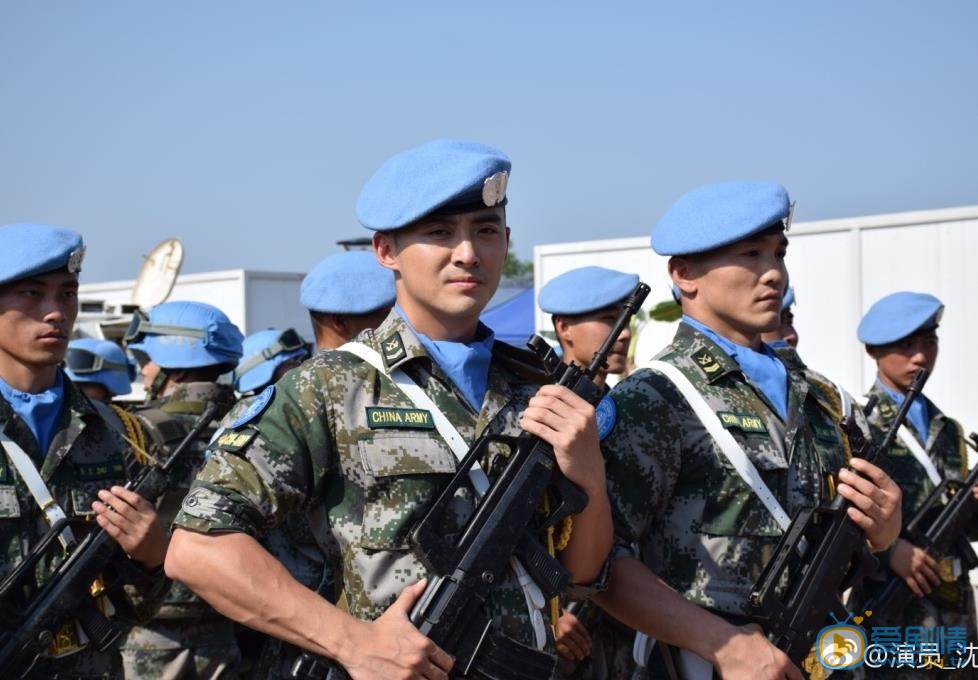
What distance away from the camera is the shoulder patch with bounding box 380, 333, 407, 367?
3.09 meters

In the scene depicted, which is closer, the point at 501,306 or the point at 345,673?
the point at 345,673

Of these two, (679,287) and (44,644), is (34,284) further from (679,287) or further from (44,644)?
(679,287)

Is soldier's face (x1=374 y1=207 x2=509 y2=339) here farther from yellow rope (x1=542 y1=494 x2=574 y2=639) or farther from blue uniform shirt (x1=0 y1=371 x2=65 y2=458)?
blue uniform shirt (x1=0 y1=371 x2=65 y2=458)

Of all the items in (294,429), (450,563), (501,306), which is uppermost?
(294,429)

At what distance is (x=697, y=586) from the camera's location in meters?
3.52

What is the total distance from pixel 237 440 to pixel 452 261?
2.27ft

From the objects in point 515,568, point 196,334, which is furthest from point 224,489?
point 196,334

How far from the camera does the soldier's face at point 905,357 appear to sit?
6.91 m

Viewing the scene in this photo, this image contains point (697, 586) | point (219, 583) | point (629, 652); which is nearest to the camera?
point (219, 583)

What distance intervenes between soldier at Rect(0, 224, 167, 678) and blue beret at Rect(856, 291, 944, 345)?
4.35 m

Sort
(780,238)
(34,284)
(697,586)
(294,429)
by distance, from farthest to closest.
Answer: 1. (34,284)
2. (780,238)
3. (697,586)
4. (294,429)

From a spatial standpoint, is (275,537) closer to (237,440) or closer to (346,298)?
(346,298)

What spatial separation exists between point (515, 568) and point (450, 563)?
0.22 metres

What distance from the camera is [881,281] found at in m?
11.4
